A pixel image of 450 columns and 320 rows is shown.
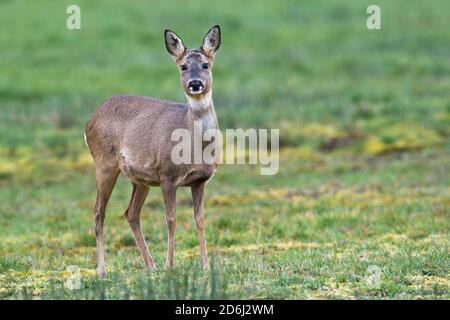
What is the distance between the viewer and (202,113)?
1082 cm

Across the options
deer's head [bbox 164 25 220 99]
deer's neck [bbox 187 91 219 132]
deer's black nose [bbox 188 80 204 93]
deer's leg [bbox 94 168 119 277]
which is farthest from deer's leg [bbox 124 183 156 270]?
deer's black nose [bbox 188 80 204 93]

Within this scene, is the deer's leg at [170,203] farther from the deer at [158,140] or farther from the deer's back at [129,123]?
the deer's back at [129,123]

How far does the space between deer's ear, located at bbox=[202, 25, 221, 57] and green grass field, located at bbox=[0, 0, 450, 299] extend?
2.37 metres

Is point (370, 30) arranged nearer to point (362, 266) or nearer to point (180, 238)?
point (180, 238)

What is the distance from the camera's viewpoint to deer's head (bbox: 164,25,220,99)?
1051cm

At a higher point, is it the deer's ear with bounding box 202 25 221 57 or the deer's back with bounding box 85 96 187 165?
the deer's ear with bounding box 202 25 221 57

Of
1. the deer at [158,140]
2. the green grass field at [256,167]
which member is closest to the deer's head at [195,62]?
the deer at [158,140]

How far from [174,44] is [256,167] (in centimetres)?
1095

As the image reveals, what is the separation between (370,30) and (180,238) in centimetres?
2349

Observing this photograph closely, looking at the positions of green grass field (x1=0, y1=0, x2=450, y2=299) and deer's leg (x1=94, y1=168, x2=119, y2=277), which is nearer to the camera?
green grass field (x1=0, y1=0, x2=450, y2=299)

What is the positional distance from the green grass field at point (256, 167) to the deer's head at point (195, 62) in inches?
76.2

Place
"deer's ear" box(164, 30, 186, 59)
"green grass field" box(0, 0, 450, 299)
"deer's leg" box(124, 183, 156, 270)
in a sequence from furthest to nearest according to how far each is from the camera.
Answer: "deer's leg" box(124, 183, 156, 270)
"deer's ear" box(164, 30, 186, 59)
"green grass field" box(0, 0, 450, 299)

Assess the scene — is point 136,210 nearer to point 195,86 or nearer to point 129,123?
point 129,123

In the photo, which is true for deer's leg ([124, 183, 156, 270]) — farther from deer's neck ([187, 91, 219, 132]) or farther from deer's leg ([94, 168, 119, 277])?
deer's neck ([187, 91, 219, 132])
